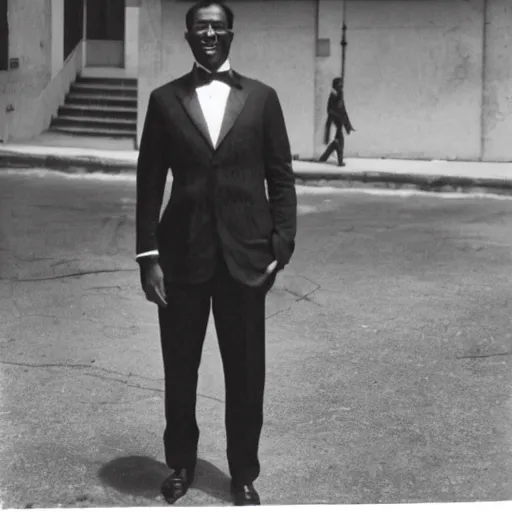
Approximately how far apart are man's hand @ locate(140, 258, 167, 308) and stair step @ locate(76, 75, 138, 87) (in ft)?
6.56

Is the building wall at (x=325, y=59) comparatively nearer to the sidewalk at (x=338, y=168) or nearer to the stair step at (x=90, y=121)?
the sidewalk at (x=338, y=168)

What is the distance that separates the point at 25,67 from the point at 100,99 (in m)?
0.83

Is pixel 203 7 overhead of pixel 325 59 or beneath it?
overhead

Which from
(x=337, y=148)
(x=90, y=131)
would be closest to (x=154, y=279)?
(x=90, y=131)

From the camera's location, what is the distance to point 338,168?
8109 millimetres

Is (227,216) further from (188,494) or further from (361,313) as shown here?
(361,313)

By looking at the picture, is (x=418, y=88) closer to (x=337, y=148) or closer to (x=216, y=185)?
(x=337, y=148)

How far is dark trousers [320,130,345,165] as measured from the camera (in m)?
7.06

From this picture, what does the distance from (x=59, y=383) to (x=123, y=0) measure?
6.99 ft

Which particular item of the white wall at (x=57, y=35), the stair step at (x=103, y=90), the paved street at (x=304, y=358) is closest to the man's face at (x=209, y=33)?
the paved street at (x=304, y=358)

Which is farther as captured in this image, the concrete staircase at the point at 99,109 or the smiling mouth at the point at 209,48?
the concrete staircase at the point at 99,109

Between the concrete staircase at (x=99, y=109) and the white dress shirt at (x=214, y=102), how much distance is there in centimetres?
140

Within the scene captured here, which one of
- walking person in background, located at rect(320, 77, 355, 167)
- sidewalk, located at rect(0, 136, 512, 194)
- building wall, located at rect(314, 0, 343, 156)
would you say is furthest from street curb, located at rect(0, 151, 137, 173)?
walking person in background, located at rect(320, 77, 355, 167)

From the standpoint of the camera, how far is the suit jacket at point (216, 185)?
12.5 feet
